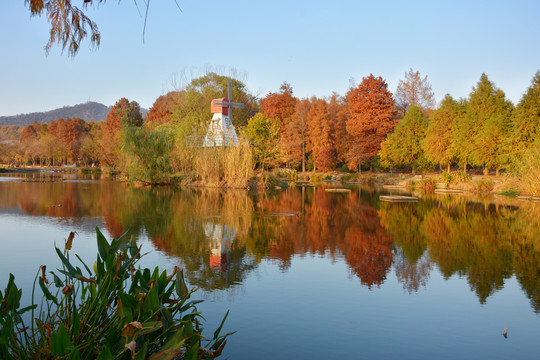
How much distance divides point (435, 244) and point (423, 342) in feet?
18.5

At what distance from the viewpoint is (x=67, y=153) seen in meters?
73.4

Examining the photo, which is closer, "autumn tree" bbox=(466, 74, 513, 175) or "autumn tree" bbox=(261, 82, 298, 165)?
"autumn tree" bbox=(466, 74, 513, 175)

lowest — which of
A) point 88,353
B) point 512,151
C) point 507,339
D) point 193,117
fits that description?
point 507,339

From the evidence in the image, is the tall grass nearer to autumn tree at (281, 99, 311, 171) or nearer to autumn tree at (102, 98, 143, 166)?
autumn tree at (281, 99, 311, 171)

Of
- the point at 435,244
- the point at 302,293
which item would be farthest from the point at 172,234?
the point at 435,244

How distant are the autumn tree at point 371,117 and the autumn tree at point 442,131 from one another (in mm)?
6685

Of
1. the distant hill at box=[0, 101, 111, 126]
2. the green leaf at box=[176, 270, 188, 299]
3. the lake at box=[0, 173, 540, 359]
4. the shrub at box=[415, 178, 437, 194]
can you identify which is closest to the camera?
the green leaf at box=[176, 270, 188, 299]

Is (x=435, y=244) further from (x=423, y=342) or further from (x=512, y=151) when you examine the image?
(x=512, y=151)

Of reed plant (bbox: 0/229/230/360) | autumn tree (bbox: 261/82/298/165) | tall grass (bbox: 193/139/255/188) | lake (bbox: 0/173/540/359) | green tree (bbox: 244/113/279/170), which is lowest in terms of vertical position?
lake (bbox: 0/173/540/359)

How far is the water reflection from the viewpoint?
6.84m

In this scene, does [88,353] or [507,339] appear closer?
[88,353]

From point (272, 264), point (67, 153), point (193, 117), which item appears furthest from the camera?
point (67, 153)

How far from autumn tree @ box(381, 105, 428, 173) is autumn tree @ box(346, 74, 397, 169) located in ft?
9.20

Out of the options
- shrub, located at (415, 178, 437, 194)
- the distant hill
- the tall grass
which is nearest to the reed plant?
the tall grass
